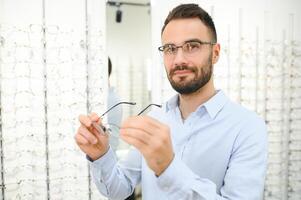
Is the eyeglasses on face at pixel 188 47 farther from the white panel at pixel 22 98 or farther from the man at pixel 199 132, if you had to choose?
the white panel at pixel 22 98

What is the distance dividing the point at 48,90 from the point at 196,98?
166 centimetres

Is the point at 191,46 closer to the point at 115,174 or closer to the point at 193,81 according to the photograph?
the point at 193,81

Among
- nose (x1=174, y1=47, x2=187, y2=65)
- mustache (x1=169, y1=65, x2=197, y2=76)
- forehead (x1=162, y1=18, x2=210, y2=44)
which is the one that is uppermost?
forehead (x1=162, y1=18, x2=210, y2=44)

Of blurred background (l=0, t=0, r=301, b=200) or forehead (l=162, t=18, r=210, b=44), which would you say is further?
blurred background (l=0, t=0, r=301, b=200)

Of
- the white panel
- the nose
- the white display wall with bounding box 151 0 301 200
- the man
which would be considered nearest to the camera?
the man

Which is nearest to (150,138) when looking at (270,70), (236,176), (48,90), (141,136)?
(141,136)

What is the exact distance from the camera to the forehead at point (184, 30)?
1.00 meters

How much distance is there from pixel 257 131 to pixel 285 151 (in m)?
2.46

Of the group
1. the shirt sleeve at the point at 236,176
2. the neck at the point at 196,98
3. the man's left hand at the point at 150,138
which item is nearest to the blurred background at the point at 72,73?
the neck at the point at 196,98

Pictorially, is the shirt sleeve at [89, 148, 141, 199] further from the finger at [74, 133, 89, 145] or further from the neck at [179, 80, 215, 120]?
the neck at [179, 80, 215, 120]

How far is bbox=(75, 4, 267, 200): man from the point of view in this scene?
2.91ft

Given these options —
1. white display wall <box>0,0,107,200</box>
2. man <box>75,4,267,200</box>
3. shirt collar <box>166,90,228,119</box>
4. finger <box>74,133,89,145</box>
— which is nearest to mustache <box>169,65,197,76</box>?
man <box>75,4,267,200</box>

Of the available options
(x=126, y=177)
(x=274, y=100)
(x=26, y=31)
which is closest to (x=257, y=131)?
(x=126, y=177)

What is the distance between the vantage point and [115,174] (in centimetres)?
108
